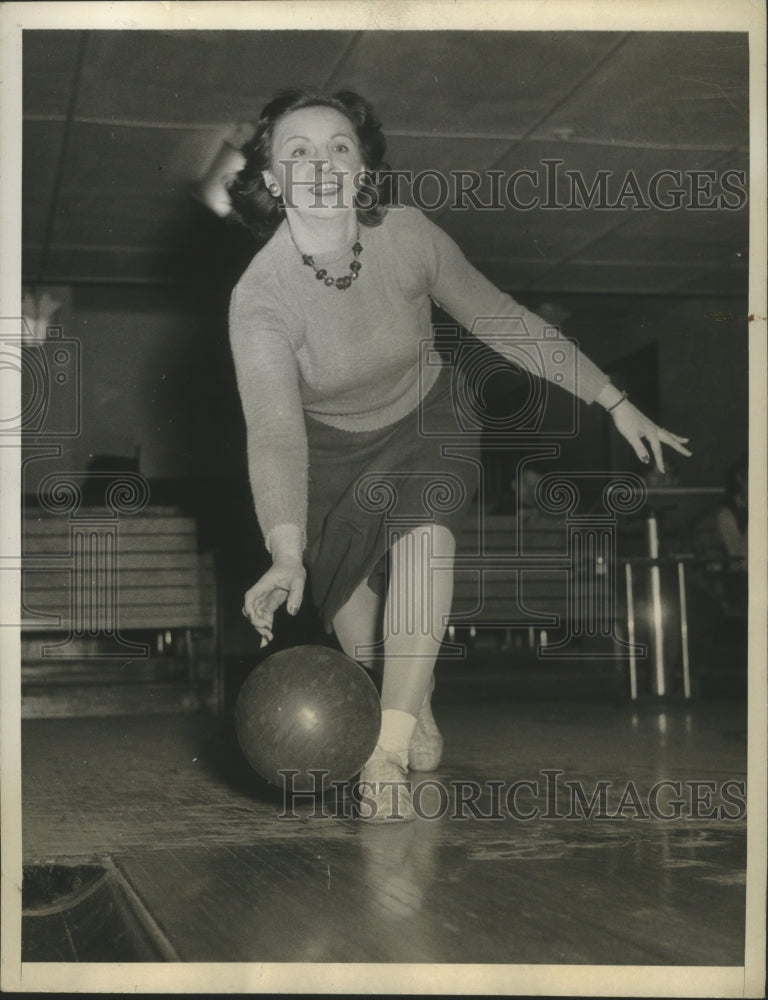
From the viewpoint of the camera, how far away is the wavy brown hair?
3.16m

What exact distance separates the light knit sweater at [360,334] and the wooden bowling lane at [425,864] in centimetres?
89

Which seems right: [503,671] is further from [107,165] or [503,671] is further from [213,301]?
[213,301]

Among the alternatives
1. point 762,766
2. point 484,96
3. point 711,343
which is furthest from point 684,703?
point 711,343

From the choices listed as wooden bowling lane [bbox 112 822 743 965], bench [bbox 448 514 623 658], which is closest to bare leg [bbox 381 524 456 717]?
wooden bowling lane [bbox 112 822 743 965]

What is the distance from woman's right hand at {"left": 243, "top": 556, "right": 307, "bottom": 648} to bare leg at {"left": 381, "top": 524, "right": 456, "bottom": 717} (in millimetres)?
383

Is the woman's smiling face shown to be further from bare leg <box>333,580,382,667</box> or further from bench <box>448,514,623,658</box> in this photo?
bench <box>448,514,623,658</box>

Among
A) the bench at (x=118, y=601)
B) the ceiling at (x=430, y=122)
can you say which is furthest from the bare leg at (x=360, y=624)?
the bench at (x=118, y=601)

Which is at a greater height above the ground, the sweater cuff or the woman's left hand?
the woman's left hand

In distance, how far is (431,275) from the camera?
328 cm

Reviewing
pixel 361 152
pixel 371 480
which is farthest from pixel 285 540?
pixel 361 152

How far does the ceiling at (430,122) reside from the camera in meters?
5.04

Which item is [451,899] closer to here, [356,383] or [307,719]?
[307,719]

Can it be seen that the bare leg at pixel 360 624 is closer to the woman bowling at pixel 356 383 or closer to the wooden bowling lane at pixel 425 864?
the woman bowling at pixel 356 383

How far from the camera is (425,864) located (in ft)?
7.71
